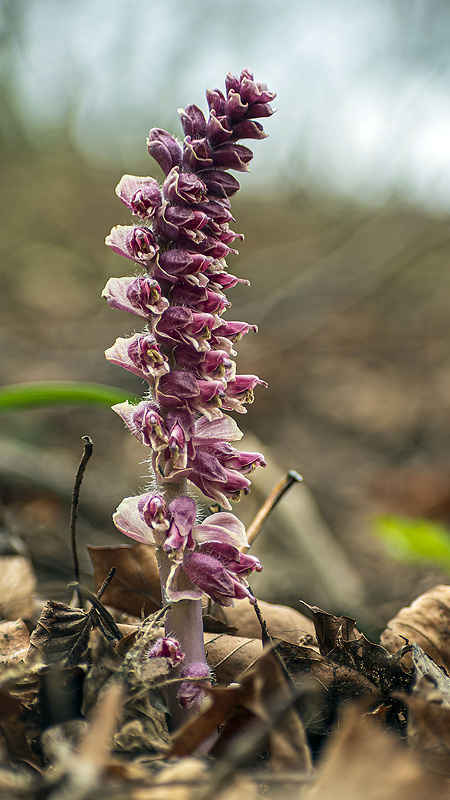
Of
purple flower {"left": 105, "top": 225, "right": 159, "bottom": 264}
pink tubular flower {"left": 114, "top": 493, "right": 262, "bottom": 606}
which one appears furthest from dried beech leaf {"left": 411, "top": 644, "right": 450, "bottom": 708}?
purple flower {"left": 105, "top": 225, "right": 159, "bottom": 264}

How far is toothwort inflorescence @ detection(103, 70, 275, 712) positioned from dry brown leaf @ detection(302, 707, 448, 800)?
2.13ft

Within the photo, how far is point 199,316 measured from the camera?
1.60 metres

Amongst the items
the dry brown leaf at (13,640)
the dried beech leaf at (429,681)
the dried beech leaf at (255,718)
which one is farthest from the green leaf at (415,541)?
the dried beech leaf at (255,718)

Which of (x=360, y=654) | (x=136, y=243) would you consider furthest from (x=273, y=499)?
(x=136, y=243)

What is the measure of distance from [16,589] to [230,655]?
35.1 inches

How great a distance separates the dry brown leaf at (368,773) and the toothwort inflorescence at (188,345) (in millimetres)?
649

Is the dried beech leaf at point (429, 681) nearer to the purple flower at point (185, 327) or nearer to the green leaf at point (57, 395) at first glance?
the purple flower at point (185, 327)

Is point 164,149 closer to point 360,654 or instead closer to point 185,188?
point 185,188

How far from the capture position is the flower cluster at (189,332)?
1585 mm

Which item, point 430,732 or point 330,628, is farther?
point 330,628

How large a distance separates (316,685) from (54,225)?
518 inches

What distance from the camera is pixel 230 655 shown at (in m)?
1.87

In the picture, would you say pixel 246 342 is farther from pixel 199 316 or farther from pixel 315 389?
pixel 199 316

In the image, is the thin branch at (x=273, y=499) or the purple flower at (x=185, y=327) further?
the thin branch at (x=273, y=499)
